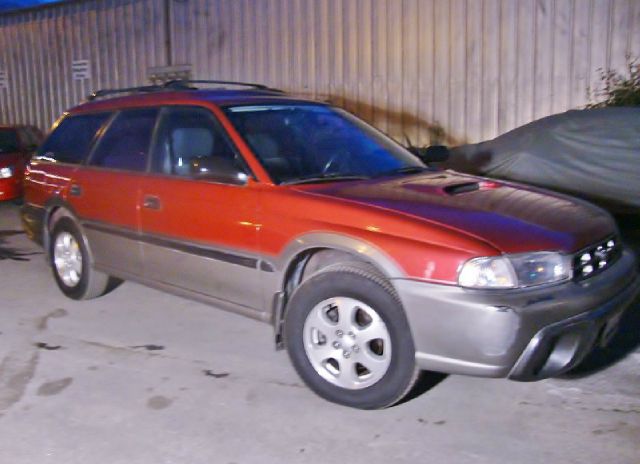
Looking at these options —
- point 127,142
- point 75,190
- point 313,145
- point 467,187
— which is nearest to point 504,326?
point 467,187

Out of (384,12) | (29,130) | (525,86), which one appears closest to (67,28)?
(29,130)

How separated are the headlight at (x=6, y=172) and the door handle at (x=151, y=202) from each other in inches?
255

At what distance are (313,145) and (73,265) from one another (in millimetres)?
2553

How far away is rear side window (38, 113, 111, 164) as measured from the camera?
5.52 m

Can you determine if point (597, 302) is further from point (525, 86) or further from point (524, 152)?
point (525, 86)

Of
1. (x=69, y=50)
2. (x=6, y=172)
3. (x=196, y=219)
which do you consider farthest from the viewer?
(x=69, y=50)

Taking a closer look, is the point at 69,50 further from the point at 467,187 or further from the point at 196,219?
the point at 467,187

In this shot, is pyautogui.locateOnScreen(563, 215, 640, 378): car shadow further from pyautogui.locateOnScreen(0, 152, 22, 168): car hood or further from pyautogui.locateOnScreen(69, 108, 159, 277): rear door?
pyautogui.locateOnScreen(0, 152, 22, 168): car hood

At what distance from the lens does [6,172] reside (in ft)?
33.3

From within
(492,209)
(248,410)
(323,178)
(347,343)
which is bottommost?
(248,410)

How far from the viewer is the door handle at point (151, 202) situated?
4609 mm

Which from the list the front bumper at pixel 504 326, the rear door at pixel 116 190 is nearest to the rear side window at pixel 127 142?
the rear door at pixel 116 190

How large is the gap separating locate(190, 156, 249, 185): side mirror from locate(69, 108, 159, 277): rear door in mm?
825

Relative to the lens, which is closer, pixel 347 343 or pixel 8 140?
pixel 347 343
